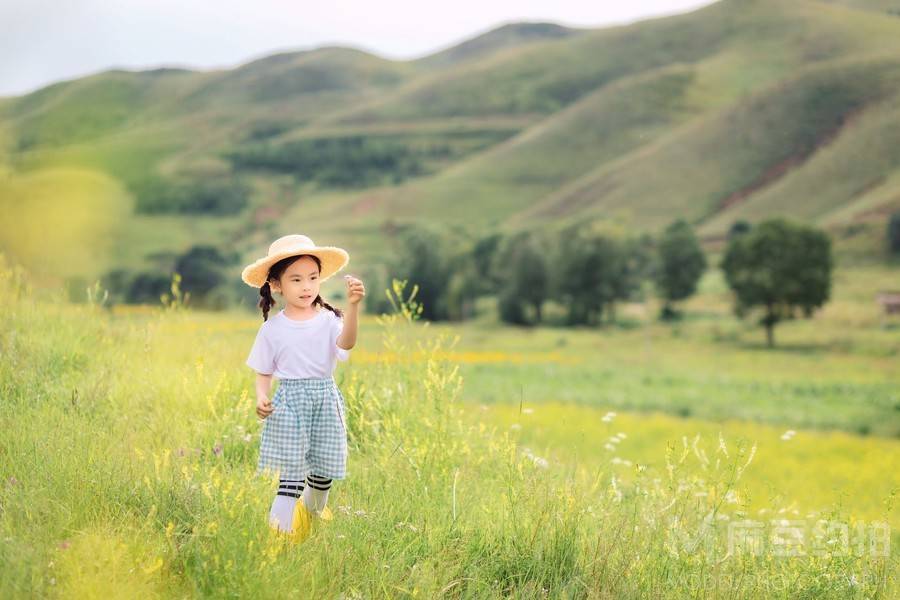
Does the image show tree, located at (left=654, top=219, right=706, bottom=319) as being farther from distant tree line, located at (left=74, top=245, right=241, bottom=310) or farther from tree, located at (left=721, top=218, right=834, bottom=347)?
distant tree line, located at (left=74, top=245, right=241, bottom=310)

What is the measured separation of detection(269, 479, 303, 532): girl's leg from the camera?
4.36m

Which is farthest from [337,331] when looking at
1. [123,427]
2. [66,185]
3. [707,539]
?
[66,185]

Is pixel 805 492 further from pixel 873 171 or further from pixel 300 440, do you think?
pixel 873 171

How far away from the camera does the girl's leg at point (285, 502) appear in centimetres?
436

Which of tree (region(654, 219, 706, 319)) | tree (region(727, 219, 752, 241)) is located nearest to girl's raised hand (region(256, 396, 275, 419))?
tree (region(654, 219, 706, 319))

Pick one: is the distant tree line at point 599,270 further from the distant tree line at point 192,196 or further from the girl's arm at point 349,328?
the distant tree line at point 192,196

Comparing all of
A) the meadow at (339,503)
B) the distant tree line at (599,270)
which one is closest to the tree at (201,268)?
the distant tree line at (599,270)

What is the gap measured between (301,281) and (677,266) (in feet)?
256

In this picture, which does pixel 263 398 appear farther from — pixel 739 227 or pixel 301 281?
pixel 739 227

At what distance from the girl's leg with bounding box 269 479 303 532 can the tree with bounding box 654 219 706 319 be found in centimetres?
7567

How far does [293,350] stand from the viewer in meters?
4.74

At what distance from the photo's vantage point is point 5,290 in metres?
8.38

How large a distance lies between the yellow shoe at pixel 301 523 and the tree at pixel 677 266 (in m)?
75.6

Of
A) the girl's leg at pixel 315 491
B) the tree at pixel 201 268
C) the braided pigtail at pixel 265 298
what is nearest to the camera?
the girl's leg at pixel 315 491
